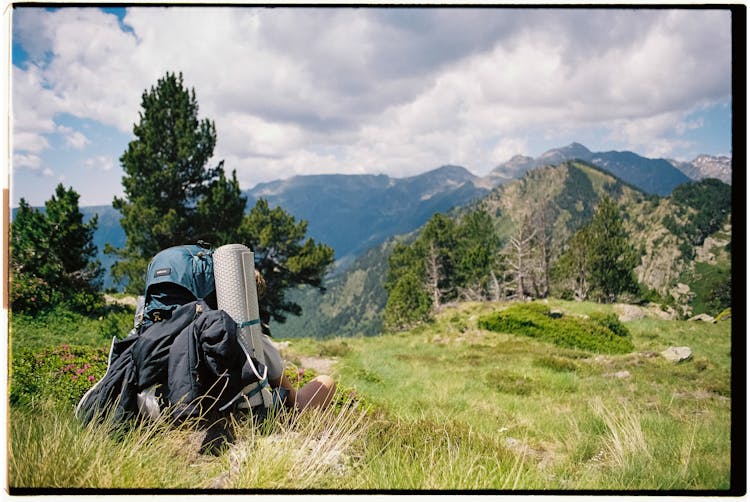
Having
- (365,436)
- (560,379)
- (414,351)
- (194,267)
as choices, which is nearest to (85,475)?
(194,267)

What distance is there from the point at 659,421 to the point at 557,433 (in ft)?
3.44

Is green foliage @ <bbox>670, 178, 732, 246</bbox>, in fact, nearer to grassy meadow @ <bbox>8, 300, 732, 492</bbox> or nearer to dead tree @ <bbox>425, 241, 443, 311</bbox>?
dead tree @ <bbox>425, 241, 443, 311</bbox>

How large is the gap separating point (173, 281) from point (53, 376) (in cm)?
235

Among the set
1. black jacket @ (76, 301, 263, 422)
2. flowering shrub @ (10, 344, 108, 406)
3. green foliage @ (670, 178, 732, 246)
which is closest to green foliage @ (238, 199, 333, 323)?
flowering shrub @ (10, 344, 108, 406)

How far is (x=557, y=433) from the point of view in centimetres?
546

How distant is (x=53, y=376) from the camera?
4.60 meters

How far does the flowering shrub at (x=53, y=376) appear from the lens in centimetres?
411

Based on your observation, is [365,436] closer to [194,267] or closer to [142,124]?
[194,267]

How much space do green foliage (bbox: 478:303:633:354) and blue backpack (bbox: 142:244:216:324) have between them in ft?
49.2

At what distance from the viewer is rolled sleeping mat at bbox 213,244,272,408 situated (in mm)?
3250

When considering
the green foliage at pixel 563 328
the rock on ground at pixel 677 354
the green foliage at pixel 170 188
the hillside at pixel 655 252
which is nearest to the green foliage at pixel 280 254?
the green foliage at pixel 170 188

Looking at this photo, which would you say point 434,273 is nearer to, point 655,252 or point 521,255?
point 521,255

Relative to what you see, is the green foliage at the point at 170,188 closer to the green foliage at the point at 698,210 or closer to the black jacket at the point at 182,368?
the black jacket at the point at 182,368

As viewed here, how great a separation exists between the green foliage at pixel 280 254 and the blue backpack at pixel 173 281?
19365mm
